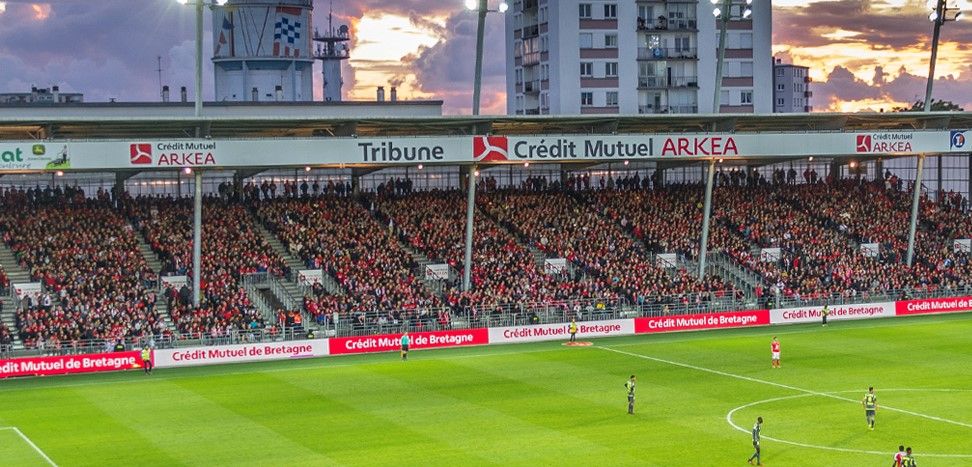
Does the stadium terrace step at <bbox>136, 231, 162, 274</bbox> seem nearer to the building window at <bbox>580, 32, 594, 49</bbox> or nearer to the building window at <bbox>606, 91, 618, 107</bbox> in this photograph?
the building window at <bbox>580, 32, 594, 49</bbox>

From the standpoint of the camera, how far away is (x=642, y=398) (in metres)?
43.2

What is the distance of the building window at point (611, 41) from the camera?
346ft

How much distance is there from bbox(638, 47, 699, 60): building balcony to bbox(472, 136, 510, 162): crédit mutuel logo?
44954 mm

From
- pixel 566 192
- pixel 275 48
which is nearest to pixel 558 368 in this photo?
pixel 566 192

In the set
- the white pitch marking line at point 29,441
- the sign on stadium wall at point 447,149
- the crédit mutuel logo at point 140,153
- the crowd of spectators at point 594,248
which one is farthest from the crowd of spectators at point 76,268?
the crowd of spectators at point 594,248

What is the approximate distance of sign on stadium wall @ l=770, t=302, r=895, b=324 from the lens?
63344 mm

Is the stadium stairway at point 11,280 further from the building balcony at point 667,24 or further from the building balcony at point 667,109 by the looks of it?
the building balcony at point 667,24

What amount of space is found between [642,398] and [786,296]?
77.0ft

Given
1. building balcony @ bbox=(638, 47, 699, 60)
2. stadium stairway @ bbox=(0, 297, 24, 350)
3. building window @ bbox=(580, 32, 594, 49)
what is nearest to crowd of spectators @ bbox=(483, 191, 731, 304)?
stadium stairway @ bbox=(0, 297, 24, 350)

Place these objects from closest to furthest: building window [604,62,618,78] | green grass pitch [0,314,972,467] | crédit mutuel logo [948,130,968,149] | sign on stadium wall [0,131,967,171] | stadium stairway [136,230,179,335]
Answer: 1. green grass pitch [0,314,972,467]
2. stadium stairway [136,230,179,335]
3. sign on stadium wall [0,131,967,171]
4. crédit mutuel logo [948,130,968,149]
5. building window [604,62,618,78]

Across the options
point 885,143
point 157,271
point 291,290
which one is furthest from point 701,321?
point 157,271

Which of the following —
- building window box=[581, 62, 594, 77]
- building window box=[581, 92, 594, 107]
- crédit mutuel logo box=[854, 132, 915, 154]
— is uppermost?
building window box=[581, 62, 594, 77]

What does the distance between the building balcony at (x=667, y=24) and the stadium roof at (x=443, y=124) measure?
3150 cm

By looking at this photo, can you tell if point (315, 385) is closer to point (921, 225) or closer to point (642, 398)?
point (642, 398)
